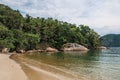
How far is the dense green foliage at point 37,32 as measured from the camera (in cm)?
8906

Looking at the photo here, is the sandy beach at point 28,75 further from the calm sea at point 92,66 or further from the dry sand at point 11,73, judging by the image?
the calm sea at point 92,66

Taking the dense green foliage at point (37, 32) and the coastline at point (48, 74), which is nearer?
the coastline at point (48, 74)

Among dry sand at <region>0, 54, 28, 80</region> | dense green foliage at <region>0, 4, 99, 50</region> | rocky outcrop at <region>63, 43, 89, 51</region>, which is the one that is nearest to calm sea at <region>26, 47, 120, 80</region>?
dry sand at <region>0, 54, 28, 80</region>

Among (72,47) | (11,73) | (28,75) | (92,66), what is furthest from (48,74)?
(72,47)

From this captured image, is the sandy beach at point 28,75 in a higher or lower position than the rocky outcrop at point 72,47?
lower

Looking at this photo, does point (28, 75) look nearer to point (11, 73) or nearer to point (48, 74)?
point (11, 73)

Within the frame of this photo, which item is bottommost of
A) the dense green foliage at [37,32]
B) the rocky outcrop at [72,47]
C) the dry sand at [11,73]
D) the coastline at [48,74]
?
the coastline at [48,74]

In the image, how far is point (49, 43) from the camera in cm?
11531

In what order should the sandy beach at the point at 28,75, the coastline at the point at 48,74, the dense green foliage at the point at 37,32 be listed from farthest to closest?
the dense green foliage at the point at 37,32
the coastline at the point at 48,74
the sandy beach at the point at 28,75

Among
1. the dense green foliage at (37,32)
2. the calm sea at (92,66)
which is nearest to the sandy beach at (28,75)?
the calm sea at (92,66)

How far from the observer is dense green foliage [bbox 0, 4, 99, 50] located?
292 ft

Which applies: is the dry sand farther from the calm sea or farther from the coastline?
the calm sea

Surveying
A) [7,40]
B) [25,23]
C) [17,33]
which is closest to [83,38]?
[25,23]

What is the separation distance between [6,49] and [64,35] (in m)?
45.1
